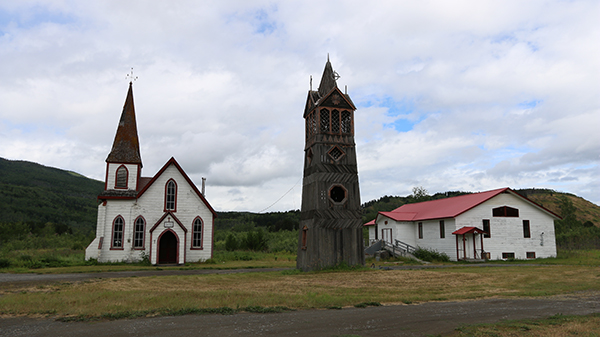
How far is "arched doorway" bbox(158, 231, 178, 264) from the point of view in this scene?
2861cm

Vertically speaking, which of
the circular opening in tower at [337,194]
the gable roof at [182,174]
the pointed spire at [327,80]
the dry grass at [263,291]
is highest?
the pointed spire at [327,80]

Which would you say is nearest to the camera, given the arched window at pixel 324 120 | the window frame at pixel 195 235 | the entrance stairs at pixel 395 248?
the arched window at pixel 324 120

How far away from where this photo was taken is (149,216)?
93.3 ft

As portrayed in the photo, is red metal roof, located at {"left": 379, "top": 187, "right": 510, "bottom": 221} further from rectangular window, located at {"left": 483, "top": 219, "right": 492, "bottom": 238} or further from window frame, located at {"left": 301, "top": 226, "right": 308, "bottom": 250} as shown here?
window frame, located at {"left": 301, "top": 226, "right": 308, "bottom": 250}

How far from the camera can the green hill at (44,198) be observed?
77.1 m

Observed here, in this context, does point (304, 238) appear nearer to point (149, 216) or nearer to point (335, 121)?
point (335, 121)

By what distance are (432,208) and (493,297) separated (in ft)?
86.9

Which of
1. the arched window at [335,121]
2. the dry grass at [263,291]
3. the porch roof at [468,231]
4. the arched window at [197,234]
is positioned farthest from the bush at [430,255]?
the arched window at [197,234]

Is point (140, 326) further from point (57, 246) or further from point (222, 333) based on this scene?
point (57, 246)

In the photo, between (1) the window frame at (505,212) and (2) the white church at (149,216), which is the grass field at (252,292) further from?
(1) the window frame at (505,212)

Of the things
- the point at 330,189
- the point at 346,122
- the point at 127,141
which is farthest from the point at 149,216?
the point at 346,122

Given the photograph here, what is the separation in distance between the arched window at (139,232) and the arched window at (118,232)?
876mm

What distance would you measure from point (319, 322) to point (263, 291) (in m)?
4.89

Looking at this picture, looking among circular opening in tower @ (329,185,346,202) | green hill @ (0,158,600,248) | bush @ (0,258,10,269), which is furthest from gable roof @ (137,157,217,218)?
green hill @ (0,158,600,248)
